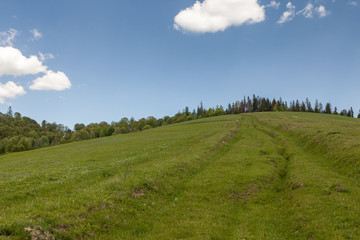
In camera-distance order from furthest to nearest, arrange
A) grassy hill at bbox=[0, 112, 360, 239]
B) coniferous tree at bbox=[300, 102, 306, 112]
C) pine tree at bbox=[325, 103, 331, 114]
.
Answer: coniferous tree at bbox=[300, 102, 306, 112], pine tree at bbox=[325, 103, 331, 114], grassy hill at bbox=[0, 112, 360, 239]

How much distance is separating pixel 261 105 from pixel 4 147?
217413 mm

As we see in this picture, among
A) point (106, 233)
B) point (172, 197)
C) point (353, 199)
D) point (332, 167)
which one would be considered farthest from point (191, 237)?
point (332, 167)

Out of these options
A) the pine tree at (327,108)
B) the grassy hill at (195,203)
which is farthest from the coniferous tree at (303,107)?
the grassy hill at (195,203)

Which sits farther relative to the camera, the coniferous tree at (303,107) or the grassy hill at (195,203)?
the coniferous tree at (303,107)

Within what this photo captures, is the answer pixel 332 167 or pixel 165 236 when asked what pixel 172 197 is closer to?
pixel 165 236

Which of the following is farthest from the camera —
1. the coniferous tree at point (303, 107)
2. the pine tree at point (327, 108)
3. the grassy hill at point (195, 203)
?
the coniferous tree at point (303, 107)

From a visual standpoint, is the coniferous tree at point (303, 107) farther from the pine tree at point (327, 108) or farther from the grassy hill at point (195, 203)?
the grassy hill at point (195, 203)

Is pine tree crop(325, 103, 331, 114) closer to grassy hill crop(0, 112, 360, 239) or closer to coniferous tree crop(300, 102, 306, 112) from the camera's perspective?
coniferous tree crop(300, 102, 306, 112)

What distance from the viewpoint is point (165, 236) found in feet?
38.2

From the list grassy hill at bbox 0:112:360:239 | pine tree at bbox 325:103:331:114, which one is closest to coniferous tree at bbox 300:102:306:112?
pine tree at bbox 325:103:331:114

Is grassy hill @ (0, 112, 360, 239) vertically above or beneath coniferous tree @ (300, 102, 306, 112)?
beneath

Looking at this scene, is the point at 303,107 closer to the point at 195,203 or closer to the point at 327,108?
the point at 327,108

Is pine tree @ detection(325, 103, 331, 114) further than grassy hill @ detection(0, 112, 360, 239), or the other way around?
pine tree @ detection(325, 103, 331, 114)

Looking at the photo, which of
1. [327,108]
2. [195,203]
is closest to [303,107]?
[327,108]
